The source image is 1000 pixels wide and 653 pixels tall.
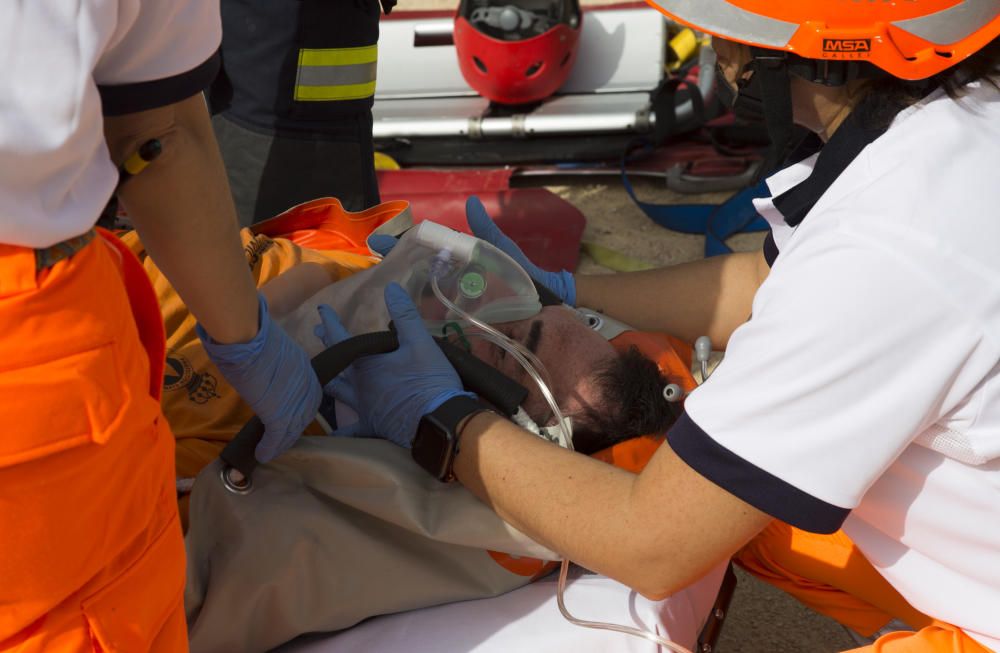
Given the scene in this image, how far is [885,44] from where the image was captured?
64.2 inches

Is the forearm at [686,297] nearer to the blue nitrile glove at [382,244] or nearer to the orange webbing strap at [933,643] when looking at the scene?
the blue nitrile glove at [382,244]

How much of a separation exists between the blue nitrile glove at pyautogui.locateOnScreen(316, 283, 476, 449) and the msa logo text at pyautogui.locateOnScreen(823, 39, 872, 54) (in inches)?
35.5

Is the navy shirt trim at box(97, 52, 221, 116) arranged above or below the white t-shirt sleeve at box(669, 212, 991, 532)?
above

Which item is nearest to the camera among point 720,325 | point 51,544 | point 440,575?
point 51,544

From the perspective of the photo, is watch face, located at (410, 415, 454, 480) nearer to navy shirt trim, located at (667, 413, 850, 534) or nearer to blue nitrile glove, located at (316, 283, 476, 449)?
blue nitrile glove, located at (316, 283, 476, 449)

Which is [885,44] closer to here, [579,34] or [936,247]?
[936,247]

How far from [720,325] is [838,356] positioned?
1215 mm

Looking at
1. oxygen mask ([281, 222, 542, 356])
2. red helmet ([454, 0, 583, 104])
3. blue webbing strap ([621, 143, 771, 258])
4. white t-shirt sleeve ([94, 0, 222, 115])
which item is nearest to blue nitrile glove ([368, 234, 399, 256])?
oxygen mask ([281, 222, 542, 356])

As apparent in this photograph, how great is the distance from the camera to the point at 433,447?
1.95 metres

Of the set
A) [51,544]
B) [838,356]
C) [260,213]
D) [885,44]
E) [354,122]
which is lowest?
[260,213]

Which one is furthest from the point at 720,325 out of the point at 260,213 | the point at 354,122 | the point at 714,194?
the point at 714,194

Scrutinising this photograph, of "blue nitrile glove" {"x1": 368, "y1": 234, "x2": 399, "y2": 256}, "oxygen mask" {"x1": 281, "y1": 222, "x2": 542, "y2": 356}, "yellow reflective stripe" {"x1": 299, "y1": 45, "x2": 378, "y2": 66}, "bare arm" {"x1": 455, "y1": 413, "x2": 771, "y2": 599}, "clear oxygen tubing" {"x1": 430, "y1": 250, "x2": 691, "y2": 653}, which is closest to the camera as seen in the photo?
"bare arm" {"x1": 455, "y1": 413, "x2": 771, "y2": 599}

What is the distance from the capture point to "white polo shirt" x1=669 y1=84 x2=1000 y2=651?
1.41 meters

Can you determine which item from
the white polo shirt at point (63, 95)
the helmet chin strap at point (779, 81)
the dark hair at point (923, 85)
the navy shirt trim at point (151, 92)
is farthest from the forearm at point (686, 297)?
the white polo shirt at point (63, 95)
